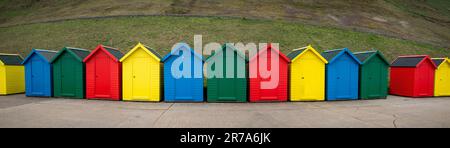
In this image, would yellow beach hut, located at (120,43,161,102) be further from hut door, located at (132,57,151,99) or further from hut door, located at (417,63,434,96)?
hut door, located at (417,63,434,96)

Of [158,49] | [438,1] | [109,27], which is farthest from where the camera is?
[438,1]

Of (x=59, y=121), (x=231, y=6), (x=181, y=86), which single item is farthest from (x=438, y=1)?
(x=59, y=121)

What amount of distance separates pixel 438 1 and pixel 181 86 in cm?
5836

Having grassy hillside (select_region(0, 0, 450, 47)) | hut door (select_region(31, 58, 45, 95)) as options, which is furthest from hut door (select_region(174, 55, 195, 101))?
grassy hillside (select_region(0, 0, 450, 47))

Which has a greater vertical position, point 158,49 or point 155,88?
point 158,49

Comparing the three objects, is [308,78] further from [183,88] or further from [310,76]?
[183,88]

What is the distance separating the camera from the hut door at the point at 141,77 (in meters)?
10.8

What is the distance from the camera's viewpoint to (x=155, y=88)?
1074 centimetres

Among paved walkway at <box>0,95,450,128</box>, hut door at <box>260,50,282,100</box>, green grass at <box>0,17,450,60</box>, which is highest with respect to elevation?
green grass at <box>0,17,450,60</box>

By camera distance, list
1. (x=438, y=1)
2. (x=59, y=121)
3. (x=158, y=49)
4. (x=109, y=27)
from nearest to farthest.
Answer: (x=59, y=121) < (x=158, y=49) < (x=109, y=27) < (x=438, y=1)

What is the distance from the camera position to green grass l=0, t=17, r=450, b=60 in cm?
2116

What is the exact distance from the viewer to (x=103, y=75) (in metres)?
11.1

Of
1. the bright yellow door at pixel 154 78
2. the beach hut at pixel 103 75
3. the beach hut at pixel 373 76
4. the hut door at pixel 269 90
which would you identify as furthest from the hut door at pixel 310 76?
the beach hut at pixel 103 75
